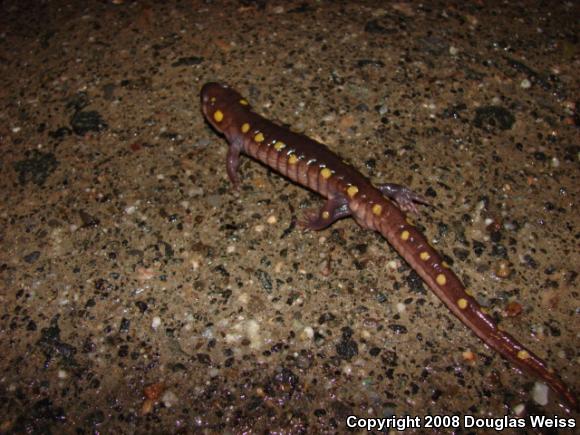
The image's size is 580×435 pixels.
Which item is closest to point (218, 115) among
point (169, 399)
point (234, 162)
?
point (234, 162)

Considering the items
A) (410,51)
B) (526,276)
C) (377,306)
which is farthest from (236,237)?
(410,51)

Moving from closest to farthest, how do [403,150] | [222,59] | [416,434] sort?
[416,434] → [403,150] → [222,59]

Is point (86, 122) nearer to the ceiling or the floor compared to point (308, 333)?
nearer to the ceiling

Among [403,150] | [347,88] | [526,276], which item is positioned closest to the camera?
[526,276]

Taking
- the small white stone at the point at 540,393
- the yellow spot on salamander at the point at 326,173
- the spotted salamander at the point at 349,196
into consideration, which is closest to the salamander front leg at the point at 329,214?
the spotted salamander at the point at 349,196

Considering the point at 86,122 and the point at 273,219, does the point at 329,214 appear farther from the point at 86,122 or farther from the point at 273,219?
the point at 86,122

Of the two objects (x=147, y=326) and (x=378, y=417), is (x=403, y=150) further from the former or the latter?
(x=147, y=326)

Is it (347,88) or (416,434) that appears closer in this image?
(416,434)
